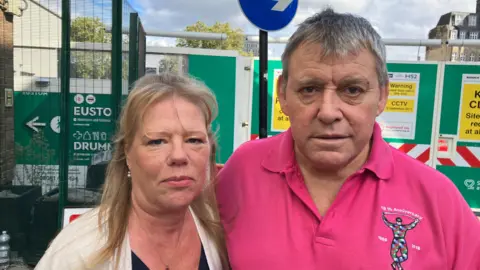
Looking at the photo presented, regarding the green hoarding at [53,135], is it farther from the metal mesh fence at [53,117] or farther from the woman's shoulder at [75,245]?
the woman's shoulder at [75,245]

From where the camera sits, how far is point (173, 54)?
5.00 meters

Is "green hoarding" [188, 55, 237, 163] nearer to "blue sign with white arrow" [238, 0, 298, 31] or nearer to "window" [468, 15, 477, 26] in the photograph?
"blue sign with white arrow" [238, 0, 298, 31]

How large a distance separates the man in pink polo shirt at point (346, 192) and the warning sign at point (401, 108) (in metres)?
3.77

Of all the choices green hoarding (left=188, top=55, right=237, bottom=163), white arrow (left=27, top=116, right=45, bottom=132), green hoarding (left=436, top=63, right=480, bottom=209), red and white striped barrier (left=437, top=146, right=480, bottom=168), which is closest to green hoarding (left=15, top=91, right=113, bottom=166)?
white arrow (left=27, top=116, right=45, bottom=132)

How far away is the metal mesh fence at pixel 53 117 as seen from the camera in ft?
11.7

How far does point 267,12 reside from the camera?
120 inches

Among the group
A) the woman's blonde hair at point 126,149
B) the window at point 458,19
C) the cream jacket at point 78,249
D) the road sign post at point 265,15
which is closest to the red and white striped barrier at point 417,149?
the road sign post at point 265,15

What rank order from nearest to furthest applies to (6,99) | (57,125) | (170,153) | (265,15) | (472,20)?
(170,153) < (265,15) < (57,125) < (6,99) < (472,20)

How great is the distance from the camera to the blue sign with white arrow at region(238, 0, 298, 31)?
3.02 meters

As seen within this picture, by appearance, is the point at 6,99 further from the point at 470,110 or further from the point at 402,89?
the point at 470,110

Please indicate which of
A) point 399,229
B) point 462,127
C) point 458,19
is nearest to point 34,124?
point 399,229

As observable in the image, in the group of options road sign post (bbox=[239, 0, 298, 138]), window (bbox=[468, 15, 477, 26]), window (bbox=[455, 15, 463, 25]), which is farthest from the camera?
window (bbox=[468, 15, 477, 26])

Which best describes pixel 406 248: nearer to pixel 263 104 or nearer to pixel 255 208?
pixel 255 208

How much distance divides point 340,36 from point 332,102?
0.77 ft
